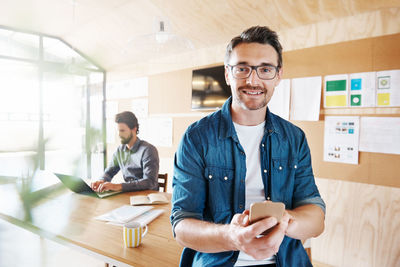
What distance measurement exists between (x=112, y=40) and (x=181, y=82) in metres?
1.30

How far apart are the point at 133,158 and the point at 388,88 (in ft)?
7.71

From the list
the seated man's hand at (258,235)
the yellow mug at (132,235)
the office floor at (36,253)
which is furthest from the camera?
the yellow mug at (132,235)

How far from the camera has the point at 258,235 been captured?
2.49 ft

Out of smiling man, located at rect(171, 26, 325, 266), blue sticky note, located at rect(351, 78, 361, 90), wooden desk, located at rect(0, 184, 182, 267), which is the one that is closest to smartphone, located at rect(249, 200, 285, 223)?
smiling man, located at rect(171, 26, 325, 266)

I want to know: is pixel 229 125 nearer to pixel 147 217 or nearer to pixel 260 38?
pixel 260 38

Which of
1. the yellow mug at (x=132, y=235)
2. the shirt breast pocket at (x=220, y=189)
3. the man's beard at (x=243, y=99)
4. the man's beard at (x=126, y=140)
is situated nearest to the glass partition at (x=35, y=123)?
the yellow mug at (x=132, y=235)

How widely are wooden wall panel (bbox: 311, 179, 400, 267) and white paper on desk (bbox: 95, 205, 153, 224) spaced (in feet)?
5.94

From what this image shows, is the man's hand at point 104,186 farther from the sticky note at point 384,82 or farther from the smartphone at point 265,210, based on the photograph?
the sticky note at point 384,82

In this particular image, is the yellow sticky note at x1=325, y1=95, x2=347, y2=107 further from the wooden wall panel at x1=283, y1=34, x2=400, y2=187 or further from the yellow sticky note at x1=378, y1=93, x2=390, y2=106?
the yellow sticky note at x1=378, y1=93, x2=390, y2=106

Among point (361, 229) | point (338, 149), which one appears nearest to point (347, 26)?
point (338, 149)

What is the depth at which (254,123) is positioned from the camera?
3.84 ft

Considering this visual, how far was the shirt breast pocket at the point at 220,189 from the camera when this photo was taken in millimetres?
1044

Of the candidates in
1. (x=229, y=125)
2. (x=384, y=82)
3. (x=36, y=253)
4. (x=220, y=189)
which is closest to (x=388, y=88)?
(x=384, y=82)

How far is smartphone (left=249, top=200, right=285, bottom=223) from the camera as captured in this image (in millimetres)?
732
